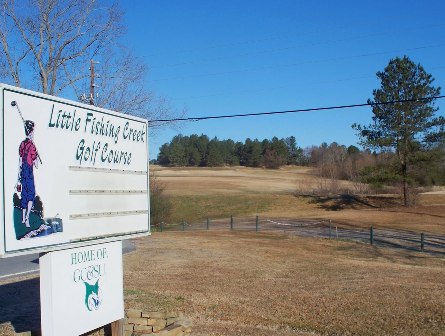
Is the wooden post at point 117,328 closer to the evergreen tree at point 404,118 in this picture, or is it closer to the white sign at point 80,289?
the white sign at point 80,289

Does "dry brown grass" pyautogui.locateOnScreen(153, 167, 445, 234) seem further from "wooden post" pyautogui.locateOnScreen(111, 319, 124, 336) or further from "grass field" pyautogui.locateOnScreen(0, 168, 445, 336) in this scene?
"wooden post" pyautogui.locateOnScreen(111, 319, 124, 336)

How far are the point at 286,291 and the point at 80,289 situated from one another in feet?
20.9

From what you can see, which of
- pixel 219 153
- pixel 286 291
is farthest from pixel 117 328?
pixel 219 153

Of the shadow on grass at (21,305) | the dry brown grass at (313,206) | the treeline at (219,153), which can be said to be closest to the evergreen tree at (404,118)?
the dry brown grass at (313,206)

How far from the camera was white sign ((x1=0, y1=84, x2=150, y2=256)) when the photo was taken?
209 inches

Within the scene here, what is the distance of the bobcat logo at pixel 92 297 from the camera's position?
20.7 feet

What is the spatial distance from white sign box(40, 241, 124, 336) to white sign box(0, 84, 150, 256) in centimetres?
A: 17

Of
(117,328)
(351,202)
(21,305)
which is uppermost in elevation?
(117,328)

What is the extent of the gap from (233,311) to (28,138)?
5621 mm

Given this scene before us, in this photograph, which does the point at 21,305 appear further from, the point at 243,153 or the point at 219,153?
the point at 243,153

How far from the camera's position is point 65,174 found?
19.6 feet

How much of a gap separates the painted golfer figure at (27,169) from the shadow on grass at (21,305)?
2.31 metres

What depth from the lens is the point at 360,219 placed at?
4522cm

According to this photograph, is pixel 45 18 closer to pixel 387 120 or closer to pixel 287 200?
pixel 387 120
